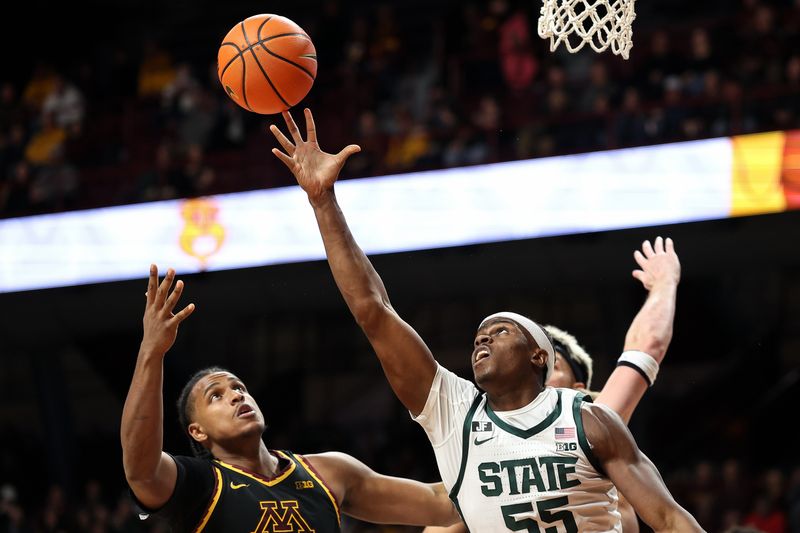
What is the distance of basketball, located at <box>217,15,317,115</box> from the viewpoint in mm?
4770

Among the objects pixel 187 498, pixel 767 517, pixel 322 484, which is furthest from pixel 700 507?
pixel 187 498

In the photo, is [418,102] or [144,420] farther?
[418,102]

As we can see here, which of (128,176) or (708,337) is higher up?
(128,176)

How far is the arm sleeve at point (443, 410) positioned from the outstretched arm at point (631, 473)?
410mm

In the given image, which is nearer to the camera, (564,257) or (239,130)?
(564,257)

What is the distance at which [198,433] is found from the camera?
4.36 m

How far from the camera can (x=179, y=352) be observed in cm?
1400

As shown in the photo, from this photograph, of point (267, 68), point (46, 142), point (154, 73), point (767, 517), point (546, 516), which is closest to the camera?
point (546, 516)

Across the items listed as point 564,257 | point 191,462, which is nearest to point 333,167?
point 191,462

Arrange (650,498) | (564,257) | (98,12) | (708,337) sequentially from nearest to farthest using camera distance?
(650,498)
(564,257)
(708,337)
(98,12)

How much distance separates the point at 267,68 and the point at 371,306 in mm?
1355

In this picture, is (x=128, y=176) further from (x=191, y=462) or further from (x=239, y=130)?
(x=191, y=462)

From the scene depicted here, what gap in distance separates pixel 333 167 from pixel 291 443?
940cm

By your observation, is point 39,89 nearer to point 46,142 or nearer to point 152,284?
point 46,142
